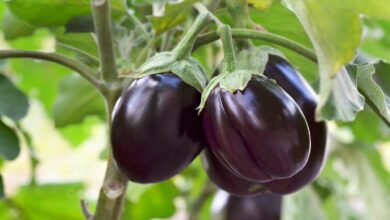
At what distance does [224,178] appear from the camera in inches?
20.2

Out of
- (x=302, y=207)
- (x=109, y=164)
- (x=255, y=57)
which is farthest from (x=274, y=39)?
(x=302, y=207)

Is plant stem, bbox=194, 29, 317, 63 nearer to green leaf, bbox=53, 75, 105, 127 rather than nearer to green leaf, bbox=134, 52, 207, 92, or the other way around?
green leaf, bbox=134, 52, 207, 92

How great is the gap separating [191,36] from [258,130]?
0.09 meters

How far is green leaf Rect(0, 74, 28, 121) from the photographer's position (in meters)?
0.66

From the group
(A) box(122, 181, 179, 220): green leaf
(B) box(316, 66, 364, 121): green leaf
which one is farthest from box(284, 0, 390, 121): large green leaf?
(A) box(122, 181, 179, 220): green leaf

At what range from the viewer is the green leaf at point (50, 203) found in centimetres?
92

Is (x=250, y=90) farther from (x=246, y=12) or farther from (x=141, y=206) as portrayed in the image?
(x=141, y=206)

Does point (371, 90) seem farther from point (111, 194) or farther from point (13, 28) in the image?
point (13, 28)

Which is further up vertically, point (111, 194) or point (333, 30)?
point (333, 30)

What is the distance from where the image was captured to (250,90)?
45 cm

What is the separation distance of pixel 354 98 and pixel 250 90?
0.07m

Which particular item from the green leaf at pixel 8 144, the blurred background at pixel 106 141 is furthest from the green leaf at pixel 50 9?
the green leaf at pixel 8 144

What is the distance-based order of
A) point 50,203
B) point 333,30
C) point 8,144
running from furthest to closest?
1. point 50,203
2. point 8,144
3. point 333,30

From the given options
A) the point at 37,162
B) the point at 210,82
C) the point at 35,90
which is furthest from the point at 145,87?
the point at 35,90
